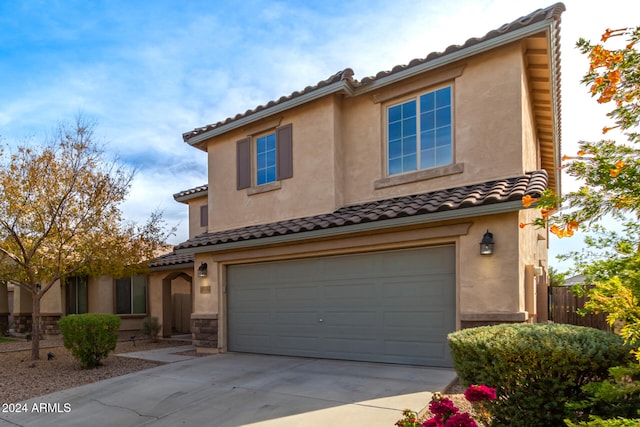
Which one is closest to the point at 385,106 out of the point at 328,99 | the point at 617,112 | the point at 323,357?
the point at 328,99

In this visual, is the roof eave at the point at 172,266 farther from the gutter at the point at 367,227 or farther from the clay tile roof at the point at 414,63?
the clay tile roof at the point at 414,63

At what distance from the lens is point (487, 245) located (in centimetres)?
734

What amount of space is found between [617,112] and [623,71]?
12.8 inches

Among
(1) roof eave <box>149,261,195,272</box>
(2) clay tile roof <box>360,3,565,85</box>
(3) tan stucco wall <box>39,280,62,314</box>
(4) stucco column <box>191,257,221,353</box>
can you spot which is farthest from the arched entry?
(2) clay tile roof <box>360,3,565,85</box>

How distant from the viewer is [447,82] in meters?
9.09

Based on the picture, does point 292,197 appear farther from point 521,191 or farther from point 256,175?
point 521,191

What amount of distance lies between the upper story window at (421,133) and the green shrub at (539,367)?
5.68 m

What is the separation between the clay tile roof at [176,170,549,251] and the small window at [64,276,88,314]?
401 inches

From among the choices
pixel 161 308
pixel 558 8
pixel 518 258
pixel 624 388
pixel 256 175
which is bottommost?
pixel 161 308

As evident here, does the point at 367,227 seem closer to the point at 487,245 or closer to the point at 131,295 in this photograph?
the point at 487,245

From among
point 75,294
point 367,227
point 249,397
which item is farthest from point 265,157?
point 75,294

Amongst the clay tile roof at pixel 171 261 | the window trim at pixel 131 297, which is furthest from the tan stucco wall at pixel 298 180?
the window trim at pixel 131 297

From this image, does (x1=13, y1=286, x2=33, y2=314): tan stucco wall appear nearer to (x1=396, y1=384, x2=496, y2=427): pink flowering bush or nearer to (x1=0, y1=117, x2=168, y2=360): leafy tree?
(x1=0, y1=117, x2=168, y2=360): leafy tree

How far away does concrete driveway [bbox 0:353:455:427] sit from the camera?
5.77 m
